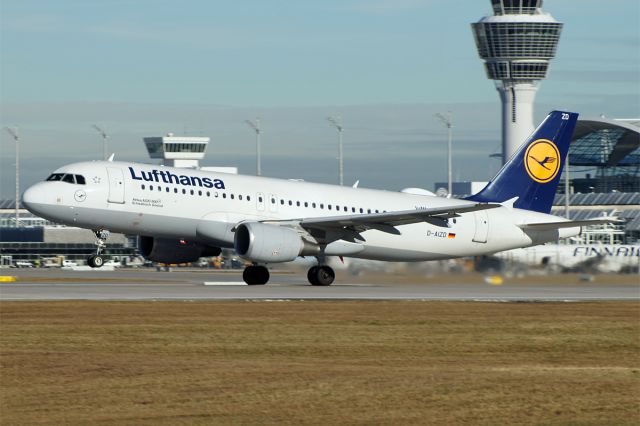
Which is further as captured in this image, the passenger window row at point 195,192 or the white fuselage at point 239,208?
the passenger window row at point 195,192

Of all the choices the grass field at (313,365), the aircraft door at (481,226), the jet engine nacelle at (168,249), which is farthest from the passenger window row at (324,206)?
the grass field at (313,365)

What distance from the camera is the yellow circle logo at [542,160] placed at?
52.8m

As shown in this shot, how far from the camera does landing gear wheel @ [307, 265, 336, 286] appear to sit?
155 feet

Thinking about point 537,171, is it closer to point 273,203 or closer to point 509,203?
point 509,203

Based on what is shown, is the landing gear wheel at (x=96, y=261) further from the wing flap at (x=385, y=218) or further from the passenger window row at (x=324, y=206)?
the wing flap at (x=385, y=218)

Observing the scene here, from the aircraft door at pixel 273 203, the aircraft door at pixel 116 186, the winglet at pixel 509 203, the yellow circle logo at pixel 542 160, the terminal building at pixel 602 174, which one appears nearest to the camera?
the aircraft door at pixel 116 186

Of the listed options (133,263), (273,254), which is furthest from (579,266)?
(133,263)

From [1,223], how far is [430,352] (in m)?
154

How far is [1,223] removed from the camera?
169625 mm

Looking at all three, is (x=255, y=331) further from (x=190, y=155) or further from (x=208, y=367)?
(x=190, y=155)

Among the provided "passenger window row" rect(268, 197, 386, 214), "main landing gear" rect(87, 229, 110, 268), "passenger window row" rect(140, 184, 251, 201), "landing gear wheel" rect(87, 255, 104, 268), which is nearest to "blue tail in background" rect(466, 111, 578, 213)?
"passenger window row" rect(268, 197, 386, 214)

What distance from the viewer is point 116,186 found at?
43.7 meters

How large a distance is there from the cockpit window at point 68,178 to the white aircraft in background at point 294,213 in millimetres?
39

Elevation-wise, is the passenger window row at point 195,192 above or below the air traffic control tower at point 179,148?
below
